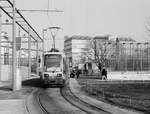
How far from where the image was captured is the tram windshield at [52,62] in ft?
111

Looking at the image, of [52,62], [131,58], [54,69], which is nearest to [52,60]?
[52,62]

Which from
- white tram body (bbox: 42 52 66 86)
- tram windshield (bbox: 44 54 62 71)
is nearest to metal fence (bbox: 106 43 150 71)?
white tram body (bbox: 42 52 66 86)

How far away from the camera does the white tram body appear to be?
33281mm

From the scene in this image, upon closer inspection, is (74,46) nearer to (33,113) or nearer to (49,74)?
(49,74)

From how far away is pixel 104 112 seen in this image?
1550cm

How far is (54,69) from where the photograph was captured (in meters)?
33.5

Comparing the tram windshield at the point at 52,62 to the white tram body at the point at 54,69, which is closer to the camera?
the white tram body at the point at 54,69

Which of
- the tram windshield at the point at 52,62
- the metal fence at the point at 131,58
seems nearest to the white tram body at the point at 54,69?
the tram windshield at the point at 52,62

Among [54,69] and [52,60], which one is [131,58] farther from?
[54,69]

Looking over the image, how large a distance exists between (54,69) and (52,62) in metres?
0.86

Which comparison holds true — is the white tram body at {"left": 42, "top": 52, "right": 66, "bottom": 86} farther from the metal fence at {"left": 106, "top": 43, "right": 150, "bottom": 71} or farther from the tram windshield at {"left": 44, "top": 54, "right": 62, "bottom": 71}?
the metal fence at {"left": 106, "top": 43, "right": 150, "bottom": 71}

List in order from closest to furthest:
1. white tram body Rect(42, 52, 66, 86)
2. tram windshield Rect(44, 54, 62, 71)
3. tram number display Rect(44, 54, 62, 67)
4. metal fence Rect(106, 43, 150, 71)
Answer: white tram body Rect(42, 52, 66, 86) < tram windshield Rect(44, 54, 62, 71) < tram number display Rect(44, 54, 62, 67) < metal fence Rect(106, 43, 150, 71)

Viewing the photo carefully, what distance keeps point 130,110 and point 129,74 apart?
36686 millimetres

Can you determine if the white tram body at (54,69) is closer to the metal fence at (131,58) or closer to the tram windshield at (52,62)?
the tram windshield at (52,62)
